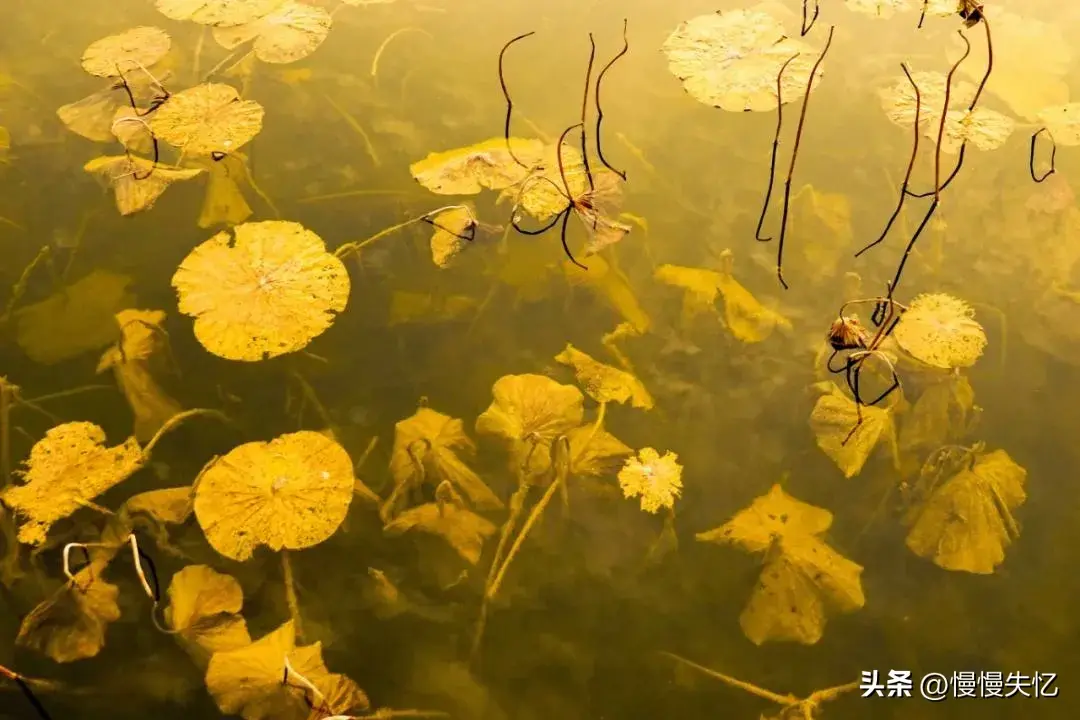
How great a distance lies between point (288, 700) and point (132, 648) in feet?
0.50

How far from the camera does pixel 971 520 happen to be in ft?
2.50

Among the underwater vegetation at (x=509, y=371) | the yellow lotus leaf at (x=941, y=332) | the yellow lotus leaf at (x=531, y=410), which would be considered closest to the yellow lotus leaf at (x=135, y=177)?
the underwater vegetation at (x=509, y=371)

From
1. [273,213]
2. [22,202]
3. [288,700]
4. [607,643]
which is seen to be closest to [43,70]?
[22,202]

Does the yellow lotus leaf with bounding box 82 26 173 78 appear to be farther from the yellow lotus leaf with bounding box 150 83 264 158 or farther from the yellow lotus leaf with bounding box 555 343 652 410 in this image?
the yellow lotus leaf with bounding box 555 343 652 410

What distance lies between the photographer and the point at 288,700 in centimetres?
65

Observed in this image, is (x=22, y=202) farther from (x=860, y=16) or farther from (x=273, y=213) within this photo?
(x=860, y=16)

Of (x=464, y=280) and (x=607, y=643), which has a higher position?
(x=464, y=280)

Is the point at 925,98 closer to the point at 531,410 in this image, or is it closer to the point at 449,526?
the point at 531,410

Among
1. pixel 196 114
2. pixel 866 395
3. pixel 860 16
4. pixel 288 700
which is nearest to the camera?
pixel 288 700

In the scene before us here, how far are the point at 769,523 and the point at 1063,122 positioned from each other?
0.78 metres

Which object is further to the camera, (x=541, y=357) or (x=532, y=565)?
(x=541, y=357)

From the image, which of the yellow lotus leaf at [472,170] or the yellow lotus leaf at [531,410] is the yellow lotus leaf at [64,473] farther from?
the yellow lotus leaf at [472,170]

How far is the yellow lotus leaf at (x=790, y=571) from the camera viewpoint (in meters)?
0.72

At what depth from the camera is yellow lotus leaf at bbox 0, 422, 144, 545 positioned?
0.72 m
